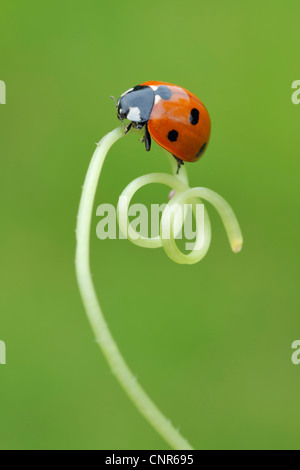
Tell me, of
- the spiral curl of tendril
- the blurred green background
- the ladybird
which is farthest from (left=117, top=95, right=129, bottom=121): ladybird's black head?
the blurred green background

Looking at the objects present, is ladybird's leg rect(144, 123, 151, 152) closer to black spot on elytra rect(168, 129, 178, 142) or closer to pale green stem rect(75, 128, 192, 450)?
black spot on elytra rect(168, 129, 178, 142)

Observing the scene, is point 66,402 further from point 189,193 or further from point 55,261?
point 189,193

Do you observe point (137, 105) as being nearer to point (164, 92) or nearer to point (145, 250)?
point (164, 92)

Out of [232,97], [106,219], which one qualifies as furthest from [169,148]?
[232,97]

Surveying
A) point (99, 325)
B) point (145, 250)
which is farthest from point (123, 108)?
point (145, 250)

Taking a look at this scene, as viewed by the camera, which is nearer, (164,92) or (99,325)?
(99,325)

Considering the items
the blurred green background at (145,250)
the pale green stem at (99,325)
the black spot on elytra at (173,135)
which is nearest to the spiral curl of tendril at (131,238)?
the pale green stem at (99,325)
